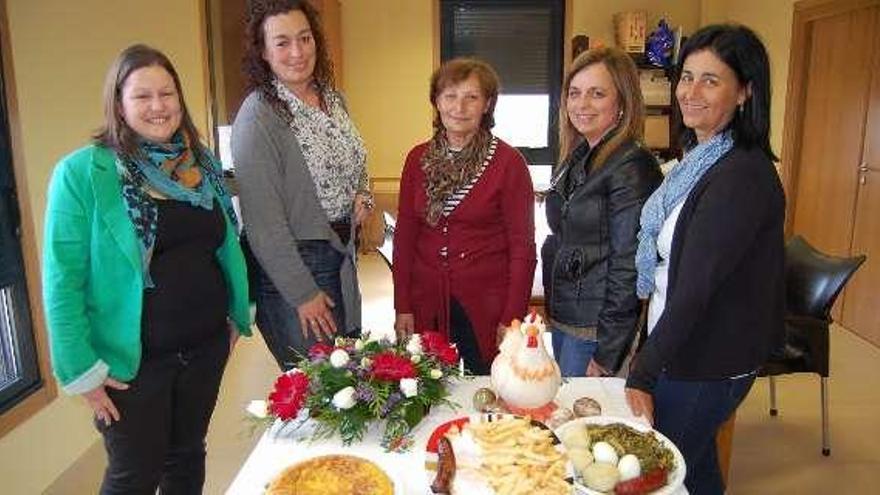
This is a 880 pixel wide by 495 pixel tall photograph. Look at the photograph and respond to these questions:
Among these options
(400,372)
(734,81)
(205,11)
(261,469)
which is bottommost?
(261,469)

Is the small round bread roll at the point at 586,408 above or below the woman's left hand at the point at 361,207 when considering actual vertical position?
below

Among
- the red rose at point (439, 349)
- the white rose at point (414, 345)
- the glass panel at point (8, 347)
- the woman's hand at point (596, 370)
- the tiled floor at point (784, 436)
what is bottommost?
the tiled floor at point (784, 436)

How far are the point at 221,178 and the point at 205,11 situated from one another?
1.58m

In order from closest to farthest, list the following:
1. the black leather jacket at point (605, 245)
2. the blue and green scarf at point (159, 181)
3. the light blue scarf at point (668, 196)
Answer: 1. the light blue scarf at point (668, 196)
2. the blue and green scarf at point (159, 181)
3. the black leather jacket at point (605, 245)

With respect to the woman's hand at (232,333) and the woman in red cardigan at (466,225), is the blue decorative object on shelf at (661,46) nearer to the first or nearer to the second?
the woman in red cardigan at (466,225)

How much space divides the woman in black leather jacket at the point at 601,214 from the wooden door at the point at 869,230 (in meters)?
2.74

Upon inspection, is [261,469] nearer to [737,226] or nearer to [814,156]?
[737,226]

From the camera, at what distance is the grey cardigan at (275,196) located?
159 cm

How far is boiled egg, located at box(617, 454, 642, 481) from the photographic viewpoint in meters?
1.03

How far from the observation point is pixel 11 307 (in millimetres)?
2285

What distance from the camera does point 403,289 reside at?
1.94 metres

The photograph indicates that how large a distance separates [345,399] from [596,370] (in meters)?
0.72

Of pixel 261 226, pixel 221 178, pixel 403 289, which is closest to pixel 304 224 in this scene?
pixel 261 226

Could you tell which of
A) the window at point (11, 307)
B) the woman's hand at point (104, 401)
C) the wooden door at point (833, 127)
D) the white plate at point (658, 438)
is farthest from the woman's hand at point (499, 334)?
the wooden door at point (833, 127)
